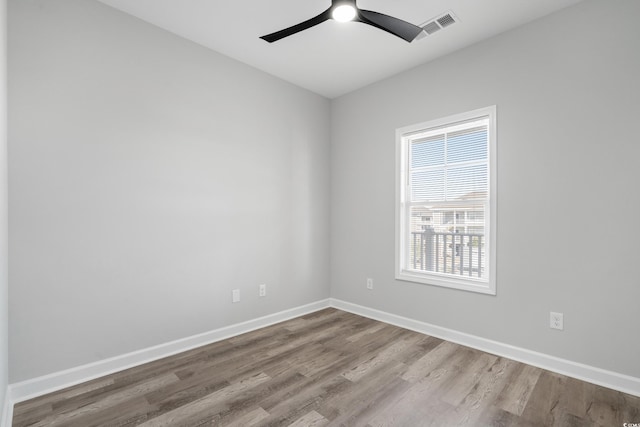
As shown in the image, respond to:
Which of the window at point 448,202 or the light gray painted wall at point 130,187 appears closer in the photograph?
the light gray painted wall at point 130,187

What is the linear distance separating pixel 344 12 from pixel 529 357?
9.68 feet

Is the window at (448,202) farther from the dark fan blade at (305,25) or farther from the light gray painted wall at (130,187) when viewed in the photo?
the dark fan blade at (305,25)

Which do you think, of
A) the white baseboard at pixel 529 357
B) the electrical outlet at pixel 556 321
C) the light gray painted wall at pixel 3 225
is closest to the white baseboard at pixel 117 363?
the light gray painted wall at pixel 3 225

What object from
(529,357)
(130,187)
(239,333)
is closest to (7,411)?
(130,187)

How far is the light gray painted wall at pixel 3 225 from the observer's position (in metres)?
1.73

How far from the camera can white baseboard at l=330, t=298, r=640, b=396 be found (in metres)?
2.13

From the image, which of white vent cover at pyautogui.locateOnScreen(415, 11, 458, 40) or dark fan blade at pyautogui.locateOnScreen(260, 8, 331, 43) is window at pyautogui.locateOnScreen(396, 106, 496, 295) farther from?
dark fan blade at pyautogui.locateOnScreen(260, 8, 331, 43)

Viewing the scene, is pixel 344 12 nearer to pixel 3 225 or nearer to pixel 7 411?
pixel 3 225

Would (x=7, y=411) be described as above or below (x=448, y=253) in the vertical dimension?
below

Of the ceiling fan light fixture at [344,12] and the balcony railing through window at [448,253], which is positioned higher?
the ceiling fan light fixture at [344,12]

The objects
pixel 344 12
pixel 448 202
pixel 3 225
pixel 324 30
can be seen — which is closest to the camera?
pixel 3 225

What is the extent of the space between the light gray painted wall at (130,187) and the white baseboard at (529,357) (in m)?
1.43

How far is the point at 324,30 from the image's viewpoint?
2.69 m

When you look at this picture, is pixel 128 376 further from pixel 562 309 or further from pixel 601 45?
pixel 601 45
